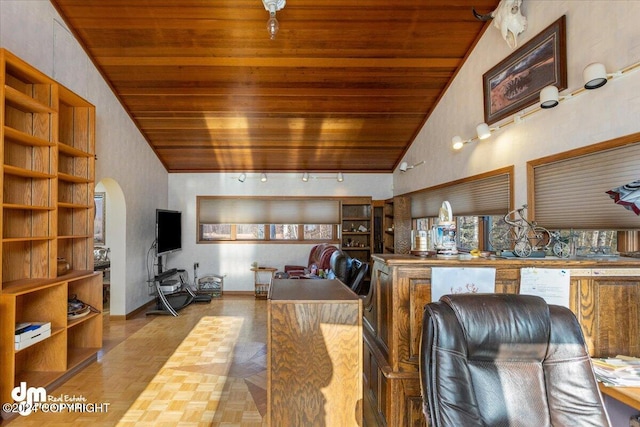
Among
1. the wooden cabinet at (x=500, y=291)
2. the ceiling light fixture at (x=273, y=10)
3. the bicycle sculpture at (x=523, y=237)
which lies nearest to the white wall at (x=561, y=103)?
the bicycle sculpture at (x=523, y=237)

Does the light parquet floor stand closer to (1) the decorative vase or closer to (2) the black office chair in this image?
(1) the decorative vase

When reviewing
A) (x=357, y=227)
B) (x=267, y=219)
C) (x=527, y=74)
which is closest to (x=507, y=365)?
(x=527, y=74)

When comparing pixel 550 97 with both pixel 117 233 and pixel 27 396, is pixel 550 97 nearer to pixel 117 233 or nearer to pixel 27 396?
pixel 27 396

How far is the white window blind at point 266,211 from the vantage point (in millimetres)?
6676

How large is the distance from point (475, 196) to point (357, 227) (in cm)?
327

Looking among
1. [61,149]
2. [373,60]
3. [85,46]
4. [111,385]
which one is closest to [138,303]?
[111,385]

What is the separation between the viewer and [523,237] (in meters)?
2.10

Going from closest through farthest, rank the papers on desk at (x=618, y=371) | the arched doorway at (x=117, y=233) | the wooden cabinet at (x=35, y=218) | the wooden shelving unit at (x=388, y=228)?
1. the papers on desk at (x=618, y=371)
2. the wooden cabinet at (x=35, y=218)
3. the arched doorway at (x=117, y=233)
4. the wooden shelving unit at (x=388, y=228)

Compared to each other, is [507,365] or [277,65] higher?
[277,65]

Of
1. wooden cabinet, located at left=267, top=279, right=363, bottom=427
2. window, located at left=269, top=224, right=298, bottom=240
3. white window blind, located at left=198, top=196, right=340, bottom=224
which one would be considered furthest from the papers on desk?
window, located at left=269, top=224, right=298, bottom=240

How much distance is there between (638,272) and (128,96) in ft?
17.6

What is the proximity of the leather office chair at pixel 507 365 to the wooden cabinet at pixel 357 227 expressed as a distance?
17.5 feet

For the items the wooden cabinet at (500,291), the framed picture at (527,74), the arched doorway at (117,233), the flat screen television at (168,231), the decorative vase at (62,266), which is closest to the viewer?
the wooden cabinet at (500,291)

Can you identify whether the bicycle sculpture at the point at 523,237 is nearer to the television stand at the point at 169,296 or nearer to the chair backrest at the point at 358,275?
the chair backrest at the point at 358,275
